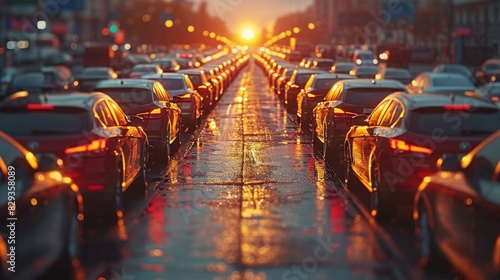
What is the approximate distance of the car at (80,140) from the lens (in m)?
12.2

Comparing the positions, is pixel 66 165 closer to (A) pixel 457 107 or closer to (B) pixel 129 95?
(A) pixel 457 107

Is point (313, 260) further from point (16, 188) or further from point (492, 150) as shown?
point (16, 188)

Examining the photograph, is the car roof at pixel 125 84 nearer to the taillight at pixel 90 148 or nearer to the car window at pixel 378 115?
the car window at pixel 378 115

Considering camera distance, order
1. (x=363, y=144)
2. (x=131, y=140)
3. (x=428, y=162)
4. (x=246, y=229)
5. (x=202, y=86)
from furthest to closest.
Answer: (x=202, y=86), (x=363, y=144), (x=131, y=140), (x=428, y=162), (x=246, y=229)

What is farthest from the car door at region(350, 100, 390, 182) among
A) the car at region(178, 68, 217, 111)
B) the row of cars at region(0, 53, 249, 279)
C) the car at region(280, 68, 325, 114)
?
the car at region(178, 68, 217, 111)

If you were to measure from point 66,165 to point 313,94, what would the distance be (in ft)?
47.9

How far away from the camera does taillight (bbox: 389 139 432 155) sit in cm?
1231

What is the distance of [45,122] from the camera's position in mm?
12508

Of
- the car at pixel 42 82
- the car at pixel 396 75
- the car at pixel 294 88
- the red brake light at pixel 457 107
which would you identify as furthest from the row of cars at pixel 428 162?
the car at pixel 396 75

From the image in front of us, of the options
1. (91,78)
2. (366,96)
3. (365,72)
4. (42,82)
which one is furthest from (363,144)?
(91,78)

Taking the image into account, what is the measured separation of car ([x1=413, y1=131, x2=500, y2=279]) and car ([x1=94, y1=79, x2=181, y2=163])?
9.56 meters

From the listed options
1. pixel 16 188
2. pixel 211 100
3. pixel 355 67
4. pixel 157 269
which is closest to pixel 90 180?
pixel 157 269

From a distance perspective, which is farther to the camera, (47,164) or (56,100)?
(56,100)

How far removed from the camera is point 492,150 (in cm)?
973
